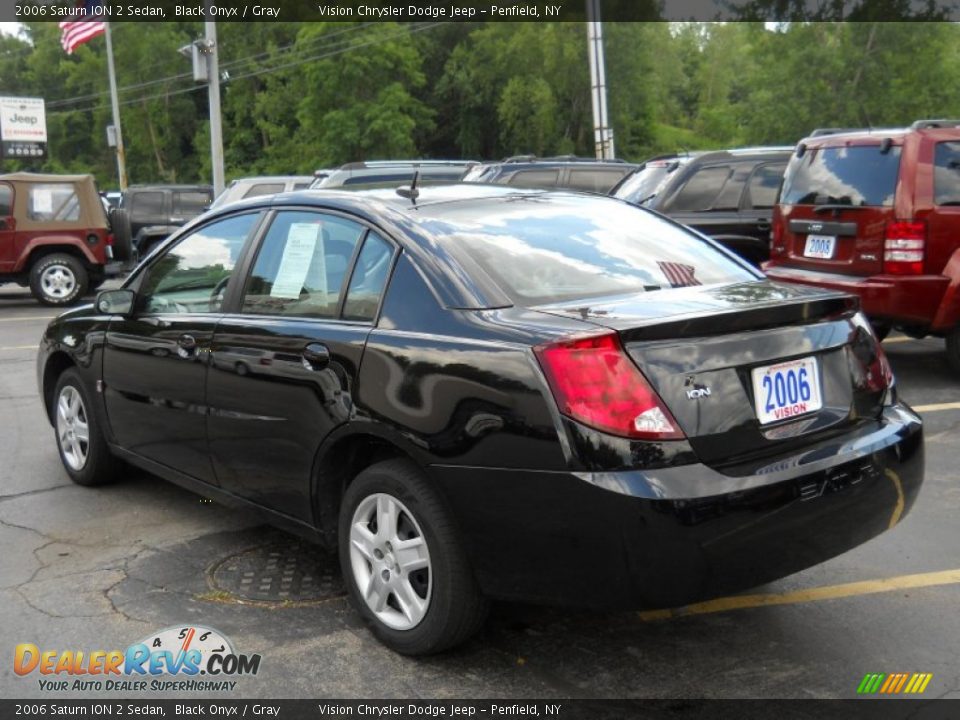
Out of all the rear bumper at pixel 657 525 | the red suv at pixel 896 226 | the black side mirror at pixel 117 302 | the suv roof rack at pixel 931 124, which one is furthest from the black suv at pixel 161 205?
the rear bumper at pixel 657 525

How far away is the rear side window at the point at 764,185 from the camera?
10.7m

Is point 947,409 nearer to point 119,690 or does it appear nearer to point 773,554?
point 773,554

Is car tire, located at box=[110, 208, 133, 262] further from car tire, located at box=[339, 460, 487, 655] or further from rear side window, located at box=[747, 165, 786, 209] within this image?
car tire, located at box=[339, 460, 487, 655]

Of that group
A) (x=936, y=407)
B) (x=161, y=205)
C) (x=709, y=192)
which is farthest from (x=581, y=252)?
(x=161, y=205)

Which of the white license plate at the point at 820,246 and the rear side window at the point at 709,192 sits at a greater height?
the rear side window at the point at 709,192

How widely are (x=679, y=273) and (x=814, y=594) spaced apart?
1.35 metres

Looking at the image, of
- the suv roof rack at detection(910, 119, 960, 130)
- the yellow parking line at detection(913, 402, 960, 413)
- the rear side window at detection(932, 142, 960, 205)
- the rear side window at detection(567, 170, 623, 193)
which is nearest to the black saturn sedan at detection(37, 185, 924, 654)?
the yellow parking line at detection(913, 402, 960, 413)

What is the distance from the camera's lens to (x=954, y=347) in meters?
8.02

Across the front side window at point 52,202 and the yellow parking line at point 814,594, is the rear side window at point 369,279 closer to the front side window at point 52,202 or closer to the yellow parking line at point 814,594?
the yellow parking line at point 814,594

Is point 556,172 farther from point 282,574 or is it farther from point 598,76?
point 282,574

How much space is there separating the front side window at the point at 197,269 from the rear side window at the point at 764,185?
7111 mm

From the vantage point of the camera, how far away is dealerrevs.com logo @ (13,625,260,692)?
3.47m

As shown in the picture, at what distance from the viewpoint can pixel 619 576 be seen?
9.87ft

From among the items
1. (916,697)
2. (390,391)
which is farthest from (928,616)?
(390,391)
